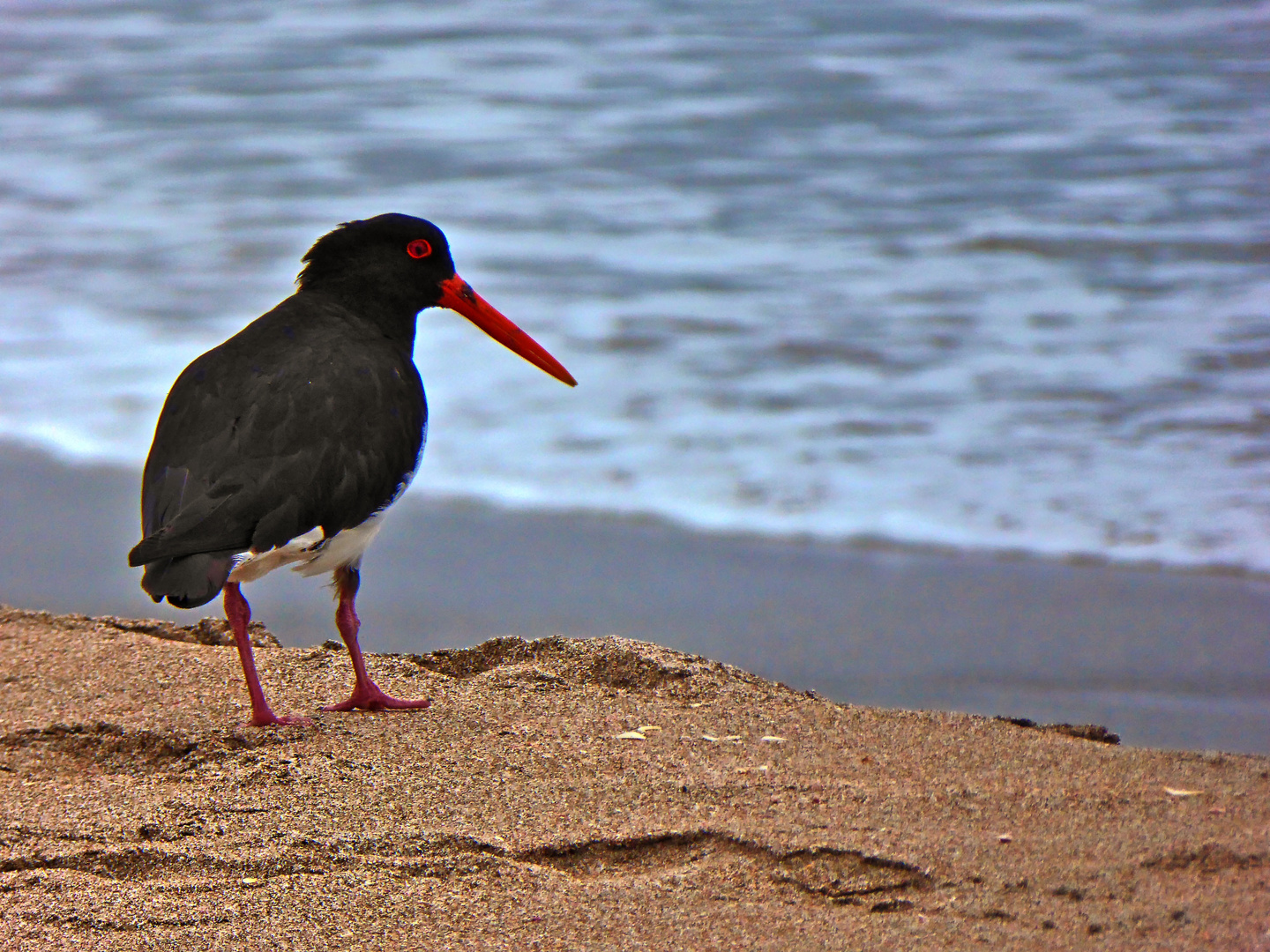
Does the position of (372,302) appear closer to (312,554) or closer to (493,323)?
(493,323)

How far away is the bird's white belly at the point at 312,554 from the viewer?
10.2 ft

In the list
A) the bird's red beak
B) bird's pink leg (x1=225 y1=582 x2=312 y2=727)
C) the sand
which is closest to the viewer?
the sand

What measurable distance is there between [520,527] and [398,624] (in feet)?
3.06

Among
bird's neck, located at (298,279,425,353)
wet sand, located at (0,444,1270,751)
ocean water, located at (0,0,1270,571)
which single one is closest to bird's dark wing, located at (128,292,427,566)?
bird's neck, located at (298,279,425,353)

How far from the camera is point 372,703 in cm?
350

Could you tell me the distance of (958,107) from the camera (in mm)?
11945

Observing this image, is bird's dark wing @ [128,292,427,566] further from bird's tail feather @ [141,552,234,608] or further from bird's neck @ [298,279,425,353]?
bird's neck @ [298,279,425,353]

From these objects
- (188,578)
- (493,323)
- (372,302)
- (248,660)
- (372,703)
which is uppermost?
(372,302)

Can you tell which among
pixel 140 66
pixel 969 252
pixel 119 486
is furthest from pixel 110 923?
pixel 140 66

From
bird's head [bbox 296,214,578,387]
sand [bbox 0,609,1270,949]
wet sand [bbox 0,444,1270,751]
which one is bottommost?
wet sand [bbox 0,444,1270,751]

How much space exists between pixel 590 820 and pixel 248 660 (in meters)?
0.96

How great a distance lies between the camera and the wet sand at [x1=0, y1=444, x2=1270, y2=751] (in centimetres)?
420

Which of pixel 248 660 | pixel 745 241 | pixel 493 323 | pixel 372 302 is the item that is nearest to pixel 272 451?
pixel 248 660

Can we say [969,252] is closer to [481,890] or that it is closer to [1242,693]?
[1242,693]
